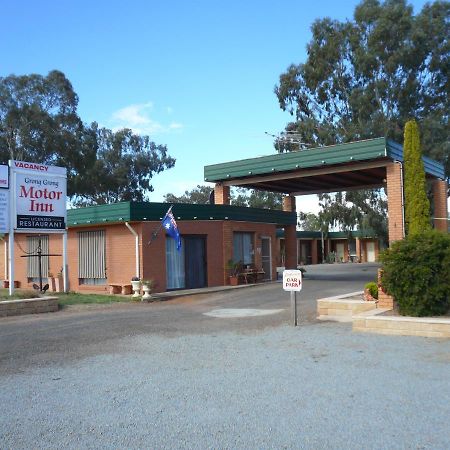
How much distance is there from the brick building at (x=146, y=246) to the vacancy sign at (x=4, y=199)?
408 centimetres

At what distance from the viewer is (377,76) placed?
39125mm

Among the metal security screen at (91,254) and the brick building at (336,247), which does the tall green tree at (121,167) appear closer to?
the brick building at (336,247)

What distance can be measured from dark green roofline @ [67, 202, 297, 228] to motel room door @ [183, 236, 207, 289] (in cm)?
→ 96

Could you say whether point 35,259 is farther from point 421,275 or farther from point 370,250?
point 370,250

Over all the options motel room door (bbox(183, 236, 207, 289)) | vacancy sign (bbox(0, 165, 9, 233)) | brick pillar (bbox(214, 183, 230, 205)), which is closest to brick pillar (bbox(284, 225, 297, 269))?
brick pillar (bbox(214, 183, 230, 205))

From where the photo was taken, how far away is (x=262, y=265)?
26.4 meters

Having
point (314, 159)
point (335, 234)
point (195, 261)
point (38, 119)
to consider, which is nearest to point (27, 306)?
point (195, 261)

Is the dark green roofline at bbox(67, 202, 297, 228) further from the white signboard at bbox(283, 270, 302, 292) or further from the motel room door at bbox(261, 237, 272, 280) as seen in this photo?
the white signboard at bbox(283, 270, 302, 292)

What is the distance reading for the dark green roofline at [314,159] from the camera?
768 inches

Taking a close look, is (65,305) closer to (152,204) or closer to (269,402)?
(152,204)

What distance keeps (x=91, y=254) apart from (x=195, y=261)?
4.19 meters

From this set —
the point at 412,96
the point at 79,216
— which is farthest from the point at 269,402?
the point at 412,96

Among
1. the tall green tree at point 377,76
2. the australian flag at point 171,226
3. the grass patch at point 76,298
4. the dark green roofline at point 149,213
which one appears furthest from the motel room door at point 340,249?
the grass patch at point 76,298

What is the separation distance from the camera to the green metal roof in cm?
1986
